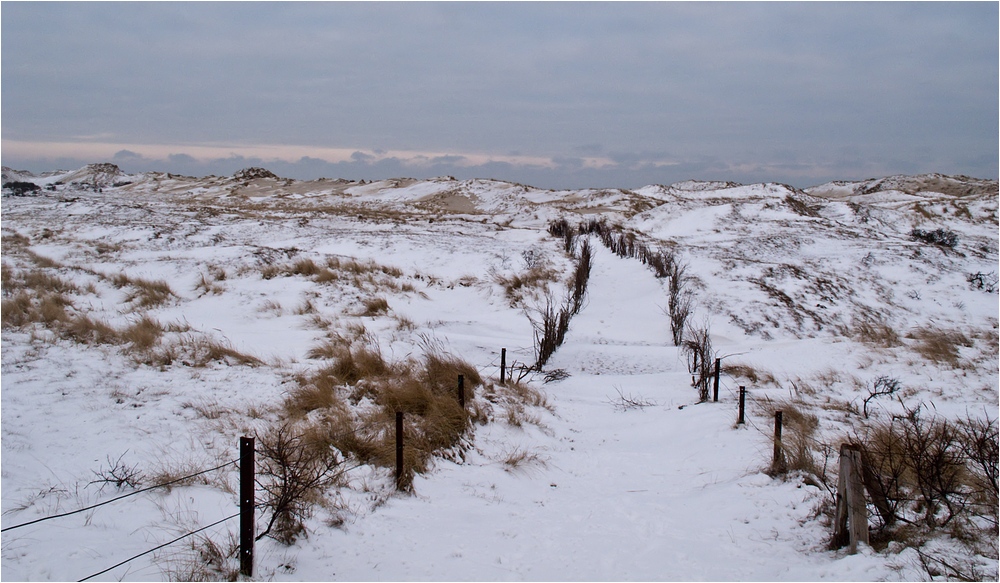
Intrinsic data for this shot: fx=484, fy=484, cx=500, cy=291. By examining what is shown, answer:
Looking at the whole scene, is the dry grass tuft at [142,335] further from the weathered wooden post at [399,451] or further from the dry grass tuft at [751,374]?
the dry grass tuft at [751,374]

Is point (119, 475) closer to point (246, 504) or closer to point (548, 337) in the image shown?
point (246, 504)

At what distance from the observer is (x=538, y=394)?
6.50 meters

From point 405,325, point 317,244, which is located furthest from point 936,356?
point 317,244

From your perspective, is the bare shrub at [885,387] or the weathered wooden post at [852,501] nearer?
the weathered wooden post at [852,501]

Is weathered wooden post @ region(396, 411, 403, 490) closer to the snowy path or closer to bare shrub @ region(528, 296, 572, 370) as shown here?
the snowy path

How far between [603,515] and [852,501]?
167 centimetres

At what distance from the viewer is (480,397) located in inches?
235

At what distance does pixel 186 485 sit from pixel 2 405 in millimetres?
2462

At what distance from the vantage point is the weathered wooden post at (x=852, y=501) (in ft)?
9.23

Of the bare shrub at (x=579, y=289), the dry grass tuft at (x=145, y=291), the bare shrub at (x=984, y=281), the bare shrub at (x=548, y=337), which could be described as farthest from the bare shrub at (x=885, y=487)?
the bare shrub at (x=984, y=281)

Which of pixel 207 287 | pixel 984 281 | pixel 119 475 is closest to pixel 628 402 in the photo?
pixel 119 475

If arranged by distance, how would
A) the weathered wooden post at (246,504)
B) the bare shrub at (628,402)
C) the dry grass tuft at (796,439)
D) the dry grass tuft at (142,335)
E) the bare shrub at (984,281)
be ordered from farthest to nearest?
the bare shrub at (984,281) < the bare shrub at (628,402) < the dry grass tuft at (142,335) < the dry grass tuft at (796,439) < the weathered wooden post at (246,504)

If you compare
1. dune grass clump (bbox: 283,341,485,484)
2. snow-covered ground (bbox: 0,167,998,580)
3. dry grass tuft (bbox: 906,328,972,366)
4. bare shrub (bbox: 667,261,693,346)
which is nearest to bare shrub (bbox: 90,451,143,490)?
snow-covered ground (bbox: 0,167,998,580)

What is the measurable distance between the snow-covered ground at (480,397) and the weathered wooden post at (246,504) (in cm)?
17
